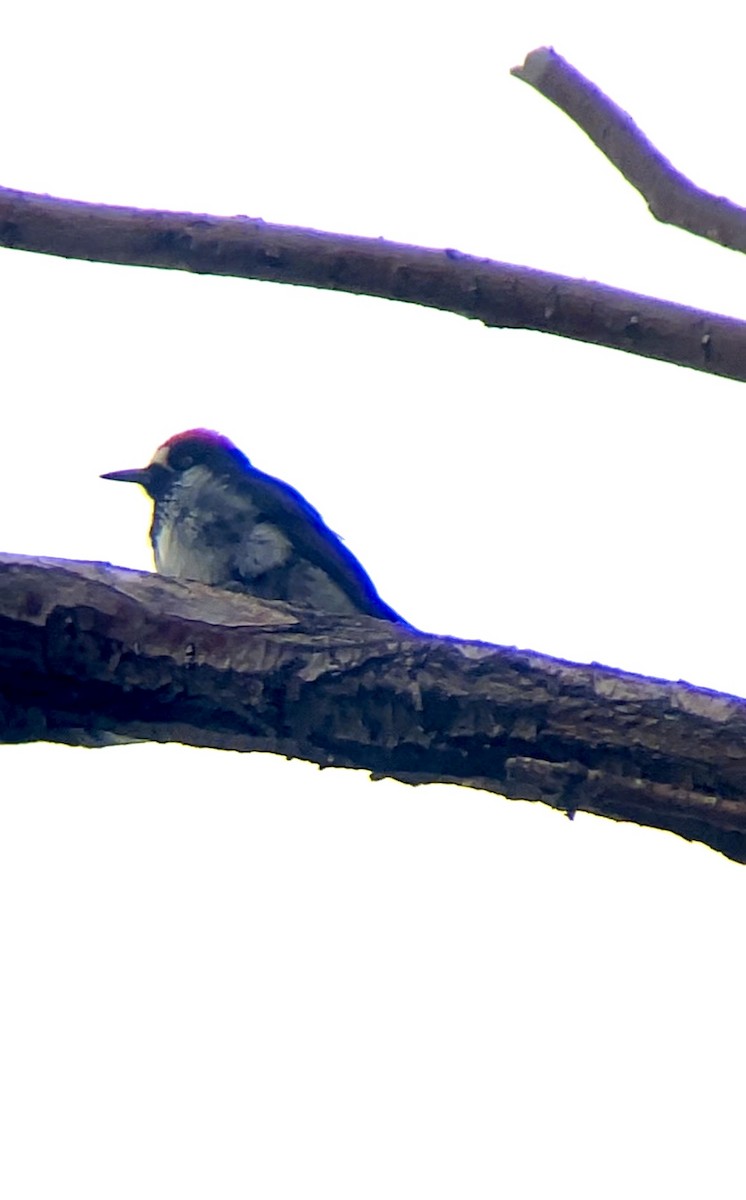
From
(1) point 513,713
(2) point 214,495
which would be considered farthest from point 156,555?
(1) point 513,713

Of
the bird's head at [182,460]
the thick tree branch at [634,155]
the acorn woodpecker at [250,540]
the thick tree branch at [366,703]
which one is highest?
the thick tree branch at [634,155]

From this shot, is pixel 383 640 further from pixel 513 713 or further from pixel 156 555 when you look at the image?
pixel 156 555

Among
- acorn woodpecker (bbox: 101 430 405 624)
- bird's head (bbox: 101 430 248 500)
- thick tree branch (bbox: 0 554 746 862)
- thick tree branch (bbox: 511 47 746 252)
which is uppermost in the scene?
thick tree branch (bbox: 511 47 746 252)

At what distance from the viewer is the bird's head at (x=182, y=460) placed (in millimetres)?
4668

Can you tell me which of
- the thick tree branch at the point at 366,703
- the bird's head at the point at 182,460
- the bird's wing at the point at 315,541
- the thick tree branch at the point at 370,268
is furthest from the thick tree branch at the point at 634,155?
the bird's head at the point at 182,460

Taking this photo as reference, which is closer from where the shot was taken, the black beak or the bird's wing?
the bird's wing

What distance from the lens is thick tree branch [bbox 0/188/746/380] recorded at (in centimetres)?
219

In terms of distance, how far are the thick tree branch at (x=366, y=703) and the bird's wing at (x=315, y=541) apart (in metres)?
1.66

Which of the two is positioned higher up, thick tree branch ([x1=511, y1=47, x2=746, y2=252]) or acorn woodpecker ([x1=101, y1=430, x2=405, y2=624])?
thick tree branch ([x1=511, y1=47, x2=746, y2=252])

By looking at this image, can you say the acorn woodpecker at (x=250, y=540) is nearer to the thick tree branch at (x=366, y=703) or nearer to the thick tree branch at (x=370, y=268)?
the thick tree branch at (x=366, y=703)

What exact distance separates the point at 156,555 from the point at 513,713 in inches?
94.9

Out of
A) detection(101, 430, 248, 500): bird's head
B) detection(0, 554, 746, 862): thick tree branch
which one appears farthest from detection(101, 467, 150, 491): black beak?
detection(0, 554, 746, 862): thick tree branch

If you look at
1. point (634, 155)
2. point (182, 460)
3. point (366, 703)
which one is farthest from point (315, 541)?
point (634, 155)

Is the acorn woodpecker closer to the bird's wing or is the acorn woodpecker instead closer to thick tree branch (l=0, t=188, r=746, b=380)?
the bird's wing
